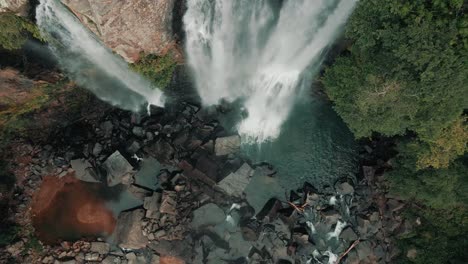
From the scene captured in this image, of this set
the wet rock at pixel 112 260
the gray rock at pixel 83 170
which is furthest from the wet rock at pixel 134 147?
the wet rock at pixel 112 260

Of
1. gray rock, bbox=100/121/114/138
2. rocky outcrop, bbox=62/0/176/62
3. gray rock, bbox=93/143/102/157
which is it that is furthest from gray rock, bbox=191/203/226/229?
rocky outcrop, bbox=62/0/176/62

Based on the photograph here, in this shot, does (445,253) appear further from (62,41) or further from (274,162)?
(62,41)

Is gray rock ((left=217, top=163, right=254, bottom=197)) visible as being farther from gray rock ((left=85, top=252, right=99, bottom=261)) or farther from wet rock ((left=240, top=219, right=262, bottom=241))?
gray rock ((left=85, top=252, right=99, bottom=261))

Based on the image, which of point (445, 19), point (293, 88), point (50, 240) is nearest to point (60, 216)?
point (50, 240)

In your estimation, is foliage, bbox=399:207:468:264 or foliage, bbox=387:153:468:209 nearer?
foliage, bbox=387:153:468:209

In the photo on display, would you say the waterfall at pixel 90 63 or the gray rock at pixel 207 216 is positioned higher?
the waterfall at pixel 90 63

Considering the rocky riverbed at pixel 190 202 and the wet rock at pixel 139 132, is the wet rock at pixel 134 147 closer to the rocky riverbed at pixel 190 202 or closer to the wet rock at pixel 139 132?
the rocky riverbed at pixel 190 202

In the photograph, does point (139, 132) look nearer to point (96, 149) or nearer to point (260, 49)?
point (96, 149)
